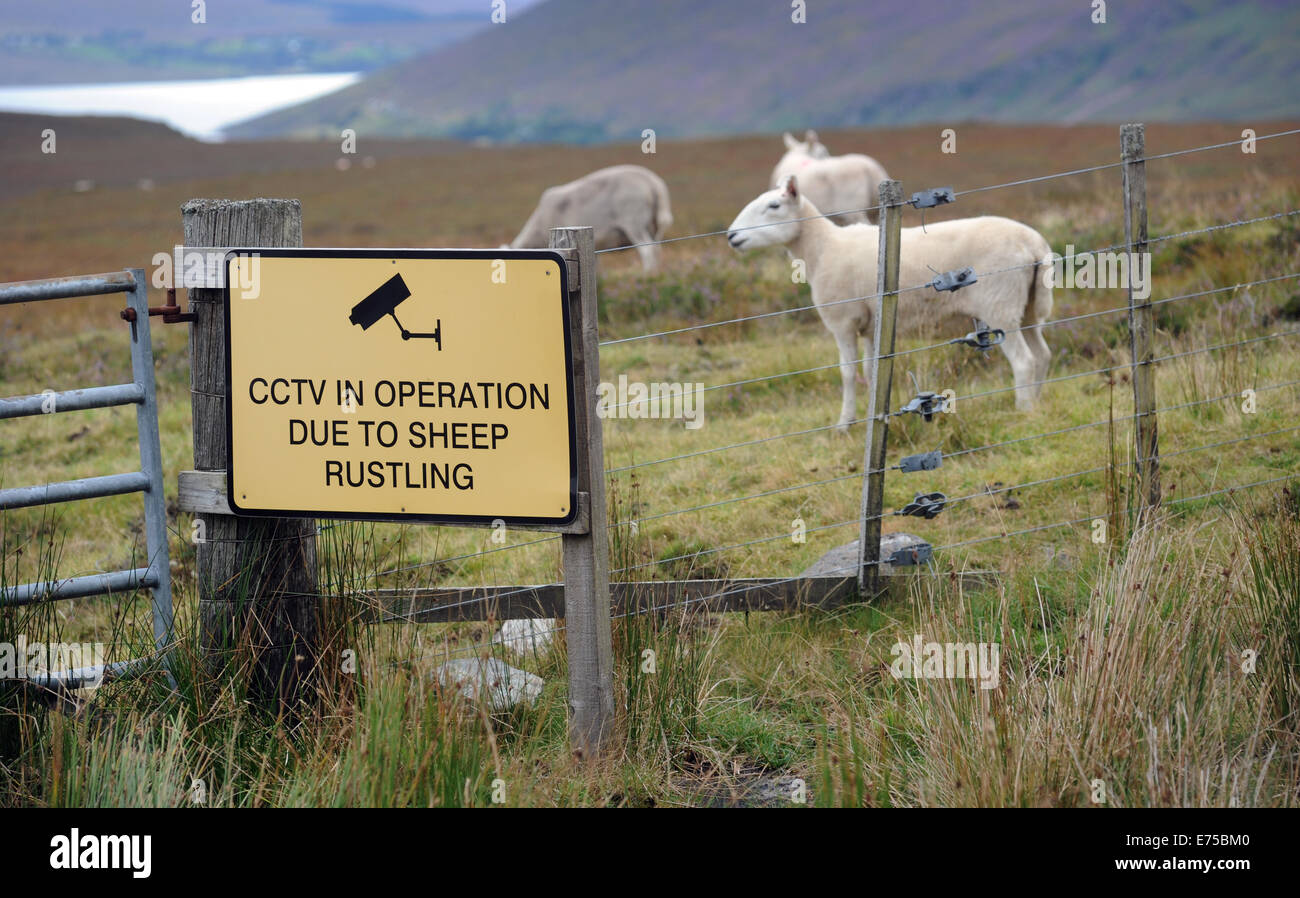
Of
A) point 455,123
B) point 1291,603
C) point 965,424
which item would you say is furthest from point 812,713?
point 455,123

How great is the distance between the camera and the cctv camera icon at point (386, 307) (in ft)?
11.2

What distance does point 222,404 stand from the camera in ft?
12.0

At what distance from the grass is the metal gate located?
0.32ft

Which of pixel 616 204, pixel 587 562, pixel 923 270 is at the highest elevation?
pixel 616 204

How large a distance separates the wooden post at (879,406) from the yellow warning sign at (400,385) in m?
2.01

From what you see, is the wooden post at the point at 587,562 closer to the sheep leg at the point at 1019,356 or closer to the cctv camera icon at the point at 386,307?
the cctv camera icon at the point at 386,307

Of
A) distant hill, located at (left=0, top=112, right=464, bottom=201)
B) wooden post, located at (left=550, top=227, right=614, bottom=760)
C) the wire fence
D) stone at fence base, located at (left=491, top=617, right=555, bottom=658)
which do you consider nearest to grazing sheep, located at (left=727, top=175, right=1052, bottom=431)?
the wire fence

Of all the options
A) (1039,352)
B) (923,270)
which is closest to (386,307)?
(923,270)

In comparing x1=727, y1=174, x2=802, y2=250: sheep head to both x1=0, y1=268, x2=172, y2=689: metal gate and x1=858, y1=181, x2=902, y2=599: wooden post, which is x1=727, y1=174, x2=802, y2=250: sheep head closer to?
x1=858, y1=181, x2=902, y2=599: wooden post

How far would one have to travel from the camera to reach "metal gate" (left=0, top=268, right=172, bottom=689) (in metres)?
3.72

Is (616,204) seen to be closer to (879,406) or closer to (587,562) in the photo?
(879,406)

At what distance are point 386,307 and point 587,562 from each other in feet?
3.12

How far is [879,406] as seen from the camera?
504 centimetres
